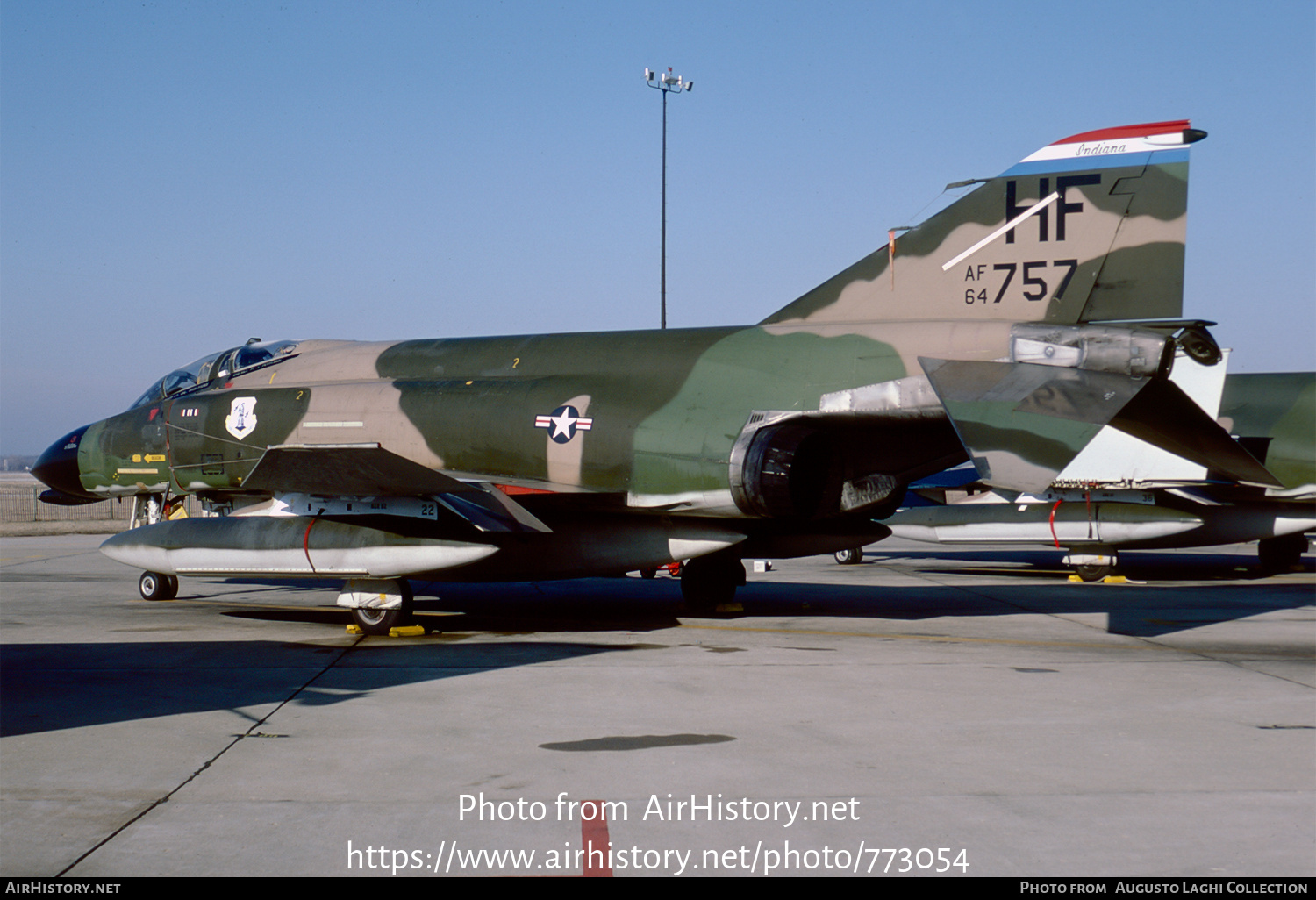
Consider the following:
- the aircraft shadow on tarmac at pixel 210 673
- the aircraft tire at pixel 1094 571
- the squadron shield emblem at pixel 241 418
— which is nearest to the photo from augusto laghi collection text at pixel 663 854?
the aircraft shadow on tarmac at pixel 210 673

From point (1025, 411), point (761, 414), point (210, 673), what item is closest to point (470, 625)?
point (210, 673)

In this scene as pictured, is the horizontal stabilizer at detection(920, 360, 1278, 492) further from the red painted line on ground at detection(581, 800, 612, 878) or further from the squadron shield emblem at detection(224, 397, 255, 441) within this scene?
the squadron shield emblem at detection(224, 397, 255, 441)

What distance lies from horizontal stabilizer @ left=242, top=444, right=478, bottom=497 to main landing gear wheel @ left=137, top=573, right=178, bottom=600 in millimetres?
4330

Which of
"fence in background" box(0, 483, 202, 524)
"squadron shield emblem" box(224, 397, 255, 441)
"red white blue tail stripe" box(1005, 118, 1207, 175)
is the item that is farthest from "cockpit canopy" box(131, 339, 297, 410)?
"fence in background" box(0, 483, 202, 524)

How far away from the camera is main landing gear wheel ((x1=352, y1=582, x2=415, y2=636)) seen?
35.8 ft

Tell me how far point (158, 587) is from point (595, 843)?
11465 millimetres

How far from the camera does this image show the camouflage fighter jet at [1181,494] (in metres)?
16.3

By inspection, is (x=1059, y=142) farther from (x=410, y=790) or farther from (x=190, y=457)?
(x=190, y=457)

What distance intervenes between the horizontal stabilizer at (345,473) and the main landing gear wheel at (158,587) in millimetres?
4330

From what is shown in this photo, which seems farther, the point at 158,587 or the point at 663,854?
the point at 158,587

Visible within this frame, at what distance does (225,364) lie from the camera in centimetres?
1445

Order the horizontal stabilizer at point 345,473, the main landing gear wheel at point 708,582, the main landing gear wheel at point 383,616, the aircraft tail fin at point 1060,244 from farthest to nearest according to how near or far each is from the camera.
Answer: the main landing gear wheel at point 708,582 → the main landing gear wheel at point 383,616 → the horizontal stabilizer at point 345,473 → the aircraft tail fin at point 1060,244

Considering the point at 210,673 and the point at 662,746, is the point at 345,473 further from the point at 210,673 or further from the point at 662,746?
the point at 662,746

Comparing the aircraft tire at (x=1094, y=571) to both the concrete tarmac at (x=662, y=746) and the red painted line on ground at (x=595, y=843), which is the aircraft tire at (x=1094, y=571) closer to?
the concrete tarmac at (x=662, y=746)
